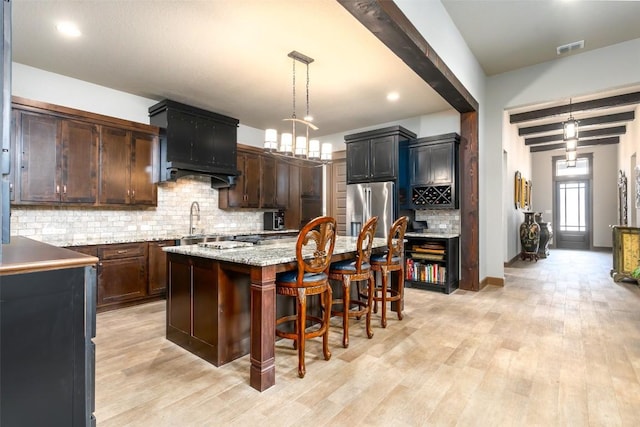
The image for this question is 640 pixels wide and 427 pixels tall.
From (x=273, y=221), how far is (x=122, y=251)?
2.84m

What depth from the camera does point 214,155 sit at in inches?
197

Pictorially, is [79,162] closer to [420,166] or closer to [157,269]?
[157,269]

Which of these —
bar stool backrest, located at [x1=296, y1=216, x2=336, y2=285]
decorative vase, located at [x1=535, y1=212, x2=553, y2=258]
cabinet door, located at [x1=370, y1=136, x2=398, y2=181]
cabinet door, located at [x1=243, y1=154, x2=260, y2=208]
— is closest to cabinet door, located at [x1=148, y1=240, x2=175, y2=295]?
cabinet door, located at [x1=243, y1=154, x2=260, y2=208]

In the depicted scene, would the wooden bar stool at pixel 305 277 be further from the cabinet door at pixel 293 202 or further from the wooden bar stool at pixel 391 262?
the cabinet door at pixel 293 202

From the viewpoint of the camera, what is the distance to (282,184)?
644 cm

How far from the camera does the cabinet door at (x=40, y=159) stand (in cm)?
346

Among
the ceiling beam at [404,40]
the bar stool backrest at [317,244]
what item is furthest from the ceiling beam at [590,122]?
the bar stool backrest at [317,244]

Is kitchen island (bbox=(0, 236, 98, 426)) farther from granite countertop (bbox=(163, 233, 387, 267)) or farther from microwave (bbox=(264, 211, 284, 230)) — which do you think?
microwave (bbox=(264, 211, 284, 230))

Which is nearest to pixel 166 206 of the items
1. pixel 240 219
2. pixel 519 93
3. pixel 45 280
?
pixel 240 219

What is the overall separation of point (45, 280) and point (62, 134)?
340 cm

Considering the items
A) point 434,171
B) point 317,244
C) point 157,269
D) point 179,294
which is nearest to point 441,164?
point 434,171

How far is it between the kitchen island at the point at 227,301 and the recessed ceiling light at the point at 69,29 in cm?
219

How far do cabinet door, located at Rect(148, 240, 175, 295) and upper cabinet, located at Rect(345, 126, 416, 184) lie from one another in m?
3.17

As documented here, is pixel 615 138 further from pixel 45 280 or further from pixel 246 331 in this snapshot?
pixel 45 280
